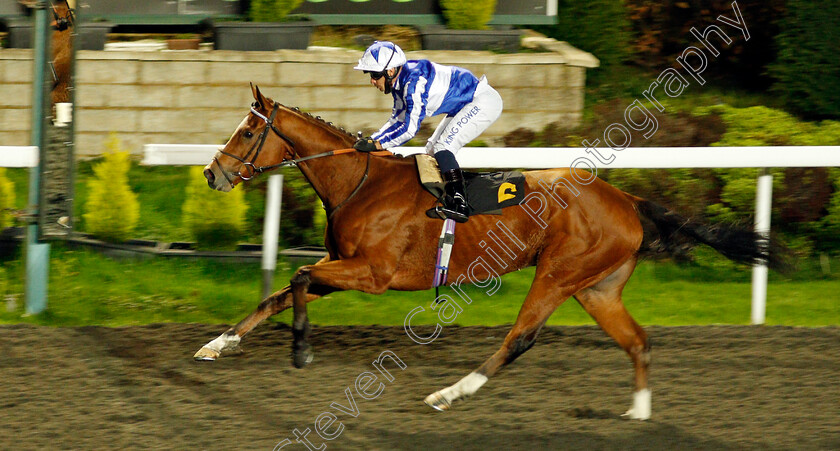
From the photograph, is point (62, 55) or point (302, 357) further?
point (62, 55)

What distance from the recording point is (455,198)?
4.29 m

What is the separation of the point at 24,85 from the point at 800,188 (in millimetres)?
5709

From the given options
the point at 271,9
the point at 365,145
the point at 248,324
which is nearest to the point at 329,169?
the point at 365,145

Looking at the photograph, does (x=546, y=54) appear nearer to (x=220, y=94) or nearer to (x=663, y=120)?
(x=663, y=120)

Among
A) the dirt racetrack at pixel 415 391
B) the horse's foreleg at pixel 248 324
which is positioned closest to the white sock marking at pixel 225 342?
the horse's foreleg at pixel 248 324

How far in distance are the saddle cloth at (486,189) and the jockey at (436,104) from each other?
4 centimetres

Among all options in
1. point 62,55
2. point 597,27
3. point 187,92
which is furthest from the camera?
point 597,27

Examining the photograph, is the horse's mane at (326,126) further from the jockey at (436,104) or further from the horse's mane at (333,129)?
the jockey at (436,104)

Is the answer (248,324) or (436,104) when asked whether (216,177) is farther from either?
(436,104)

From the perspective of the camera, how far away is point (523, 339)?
4145mm

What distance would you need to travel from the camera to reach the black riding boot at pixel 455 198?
4293 mm

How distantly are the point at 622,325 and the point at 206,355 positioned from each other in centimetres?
188

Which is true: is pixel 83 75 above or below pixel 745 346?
above

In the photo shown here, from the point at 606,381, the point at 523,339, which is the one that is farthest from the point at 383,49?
the point at 606,381
